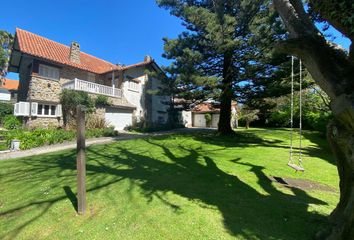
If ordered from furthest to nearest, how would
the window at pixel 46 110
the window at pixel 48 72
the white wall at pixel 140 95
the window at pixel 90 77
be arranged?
the white wall at pixel 140 95
the window at pixel 90 77
the window at pixel 48 72
the window at pixel 46 110

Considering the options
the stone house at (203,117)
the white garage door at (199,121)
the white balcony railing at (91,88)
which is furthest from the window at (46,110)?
the white garage door at (199,121)

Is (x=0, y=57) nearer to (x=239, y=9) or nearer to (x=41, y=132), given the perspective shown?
(x=41, y=132)

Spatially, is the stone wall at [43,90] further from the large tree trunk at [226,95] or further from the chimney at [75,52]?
the large tree trunk at [226,95]

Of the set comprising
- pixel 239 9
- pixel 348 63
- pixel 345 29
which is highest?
pixel 239 9

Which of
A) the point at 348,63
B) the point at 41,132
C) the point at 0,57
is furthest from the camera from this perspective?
the point at 0,57

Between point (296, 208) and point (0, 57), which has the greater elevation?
point (0, 57)

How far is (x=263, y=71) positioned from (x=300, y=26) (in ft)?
39.1

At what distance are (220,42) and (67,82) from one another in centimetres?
1250

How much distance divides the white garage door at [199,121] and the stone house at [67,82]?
10160 mm

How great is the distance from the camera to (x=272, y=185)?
610 cm

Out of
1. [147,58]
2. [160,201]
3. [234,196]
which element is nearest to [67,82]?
[147,58]

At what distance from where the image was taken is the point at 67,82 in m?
18.4

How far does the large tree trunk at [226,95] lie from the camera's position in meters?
14.8

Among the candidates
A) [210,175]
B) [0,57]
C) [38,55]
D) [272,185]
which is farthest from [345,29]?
[0,57]
